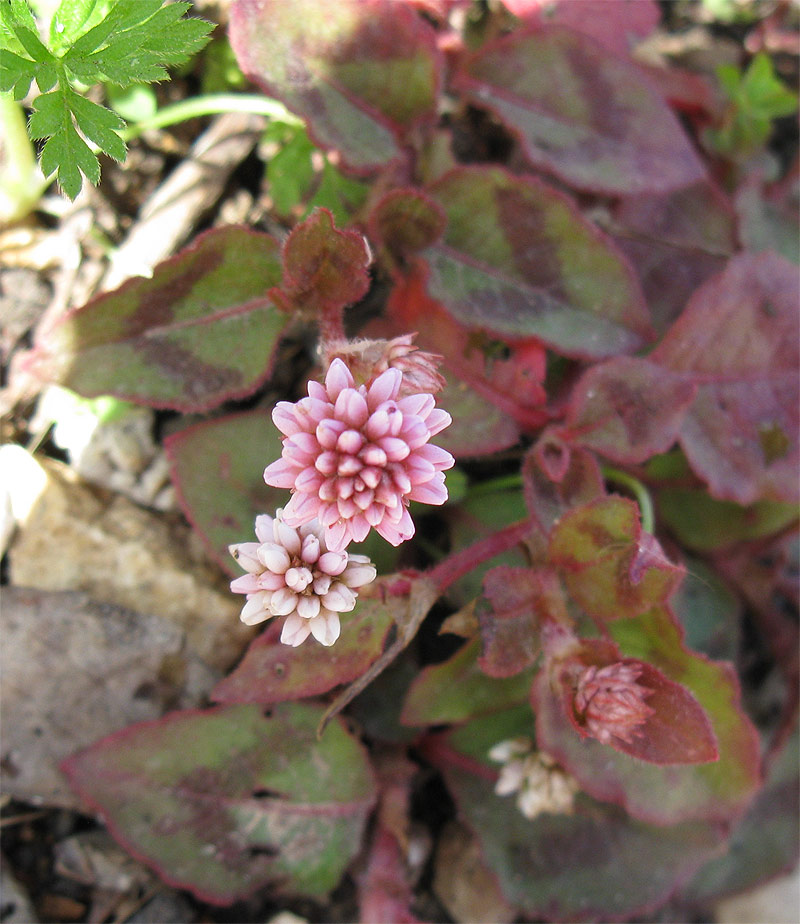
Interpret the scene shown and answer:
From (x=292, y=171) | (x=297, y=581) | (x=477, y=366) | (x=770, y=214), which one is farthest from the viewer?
(x=770, y=214)

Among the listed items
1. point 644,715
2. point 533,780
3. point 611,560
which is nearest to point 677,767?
point 533,780

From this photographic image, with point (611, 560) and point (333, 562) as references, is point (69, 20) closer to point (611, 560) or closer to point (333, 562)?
point (333, 562)

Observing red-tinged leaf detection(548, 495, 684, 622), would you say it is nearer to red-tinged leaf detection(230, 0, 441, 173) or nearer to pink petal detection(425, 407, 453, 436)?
pink petal detection(425, 407, 453, 436)

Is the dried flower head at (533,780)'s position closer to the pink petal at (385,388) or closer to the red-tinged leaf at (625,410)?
the red-tinged leaf at (625,410)

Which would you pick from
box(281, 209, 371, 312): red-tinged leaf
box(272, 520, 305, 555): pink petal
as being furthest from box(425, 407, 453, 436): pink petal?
box(281, 209, 371, 312): red-tinged leaf

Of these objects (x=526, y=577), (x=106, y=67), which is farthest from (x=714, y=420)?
(x=106, y=67)

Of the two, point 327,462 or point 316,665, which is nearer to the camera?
point 327,462
